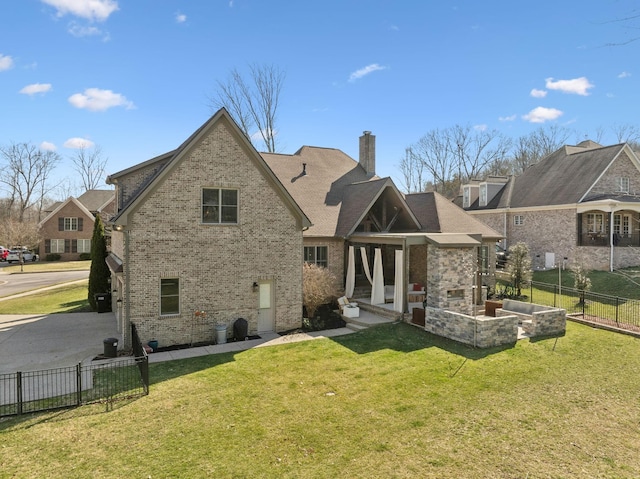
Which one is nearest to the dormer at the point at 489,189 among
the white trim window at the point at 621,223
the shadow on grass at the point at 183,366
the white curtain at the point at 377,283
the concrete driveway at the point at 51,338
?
the white trim window at the point at 621,223

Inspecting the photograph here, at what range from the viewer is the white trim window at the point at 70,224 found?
158ft

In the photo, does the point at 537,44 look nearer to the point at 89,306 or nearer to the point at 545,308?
the point at 545,308

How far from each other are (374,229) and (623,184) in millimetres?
21183

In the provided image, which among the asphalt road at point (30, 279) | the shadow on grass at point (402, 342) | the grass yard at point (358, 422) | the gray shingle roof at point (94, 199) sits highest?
the gray shingle roof at point (94, 199)

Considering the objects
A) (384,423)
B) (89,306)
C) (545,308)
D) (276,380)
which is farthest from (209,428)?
(89,306)

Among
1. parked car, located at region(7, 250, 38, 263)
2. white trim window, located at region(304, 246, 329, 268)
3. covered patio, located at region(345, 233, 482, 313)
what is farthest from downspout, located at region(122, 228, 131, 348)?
parked car, located at region(7, 250, 38, 263)

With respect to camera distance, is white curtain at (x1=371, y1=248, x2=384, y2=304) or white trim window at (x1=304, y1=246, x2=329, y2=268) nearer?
white curtain at (x1=371, y1=248, x2=384, y2=304)

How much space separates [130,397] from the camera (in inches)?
379

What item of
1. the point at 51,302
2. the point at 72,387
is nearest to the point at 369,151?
the point at 72,387

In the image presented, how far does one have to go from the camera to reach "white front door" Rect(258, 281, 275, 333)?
15.4 m

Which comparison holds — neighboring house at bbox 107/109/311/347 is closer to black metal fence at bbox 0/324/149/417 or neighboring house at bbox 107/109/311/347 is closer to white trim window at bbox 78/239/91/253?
black metal fence at bbox 0/324/149/417

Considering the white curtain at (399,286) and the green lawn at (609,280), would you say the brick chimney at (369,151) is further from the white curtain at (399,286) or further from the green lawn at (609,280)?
the green lawn at (609,280)

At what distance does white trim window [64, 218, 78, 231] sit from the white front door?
4325 centimetres

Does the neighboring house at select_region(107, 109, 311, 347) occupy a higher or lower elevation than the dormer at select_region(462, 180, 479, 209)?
lower
